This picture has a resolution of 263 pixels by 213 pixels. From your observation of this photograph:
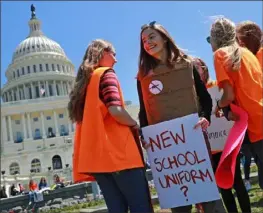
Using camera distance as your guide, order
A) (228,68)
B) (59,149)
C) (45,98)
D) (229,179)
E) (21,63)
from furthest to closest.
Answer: (21,63) → (45,98) → (59,149) → (228,68) → (229,179)

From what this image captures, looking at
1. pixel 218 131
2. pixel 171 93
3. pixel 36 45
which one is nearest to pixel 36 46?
pixel 36 45

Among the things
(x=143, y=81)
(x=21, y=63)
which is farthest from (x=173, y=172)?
(x=21, y=63)

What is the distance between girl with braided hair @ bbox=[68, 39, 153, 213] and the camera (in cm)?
414

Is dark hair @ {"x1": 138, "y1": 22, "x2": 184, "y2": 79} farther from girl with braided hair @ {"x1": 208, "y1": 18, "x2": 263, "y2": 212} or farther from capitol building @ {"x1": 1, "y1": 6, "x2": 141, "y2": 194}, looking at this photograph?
capitol building @ {"x1": 1, "y1": 6, "x2": 141, "y2": 194}

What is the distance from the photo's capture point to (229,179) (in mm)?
4129

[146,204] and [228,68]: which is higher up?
[228,68]

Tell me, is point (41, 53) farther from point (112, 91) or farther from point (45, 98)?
point (112, 91)

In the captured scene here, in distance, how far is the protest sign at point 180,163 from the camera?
4133 millimetres

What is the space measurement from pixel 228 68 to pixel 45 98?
8287 centimetres

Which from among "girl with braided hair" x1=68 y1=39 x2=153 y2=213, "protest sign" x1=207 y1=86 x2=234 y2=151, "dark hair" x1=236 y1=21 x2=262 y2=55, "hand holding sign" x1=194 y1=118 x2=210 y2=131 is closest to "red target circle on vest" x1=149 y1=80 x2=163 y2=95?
"girl with braided hair" x1=68 y1=39 x2=153 y2=213

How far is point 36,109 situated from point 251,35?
82.0m

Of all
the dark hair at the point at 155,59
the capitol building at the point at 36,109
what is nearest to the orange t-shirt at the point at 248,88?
the dark hair at the point at 155,59

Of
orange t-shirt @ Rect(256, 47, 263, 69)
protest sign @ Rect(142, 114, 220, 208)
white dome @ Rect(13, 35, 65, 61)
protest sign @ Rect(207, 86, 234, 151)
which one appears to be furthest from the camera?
white dome @ Rect(13, 35, 65, 61)

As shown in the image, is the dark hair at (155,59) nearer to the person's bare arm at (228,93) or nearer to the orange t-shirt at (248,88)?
the orange t-shirt at (248,88)
